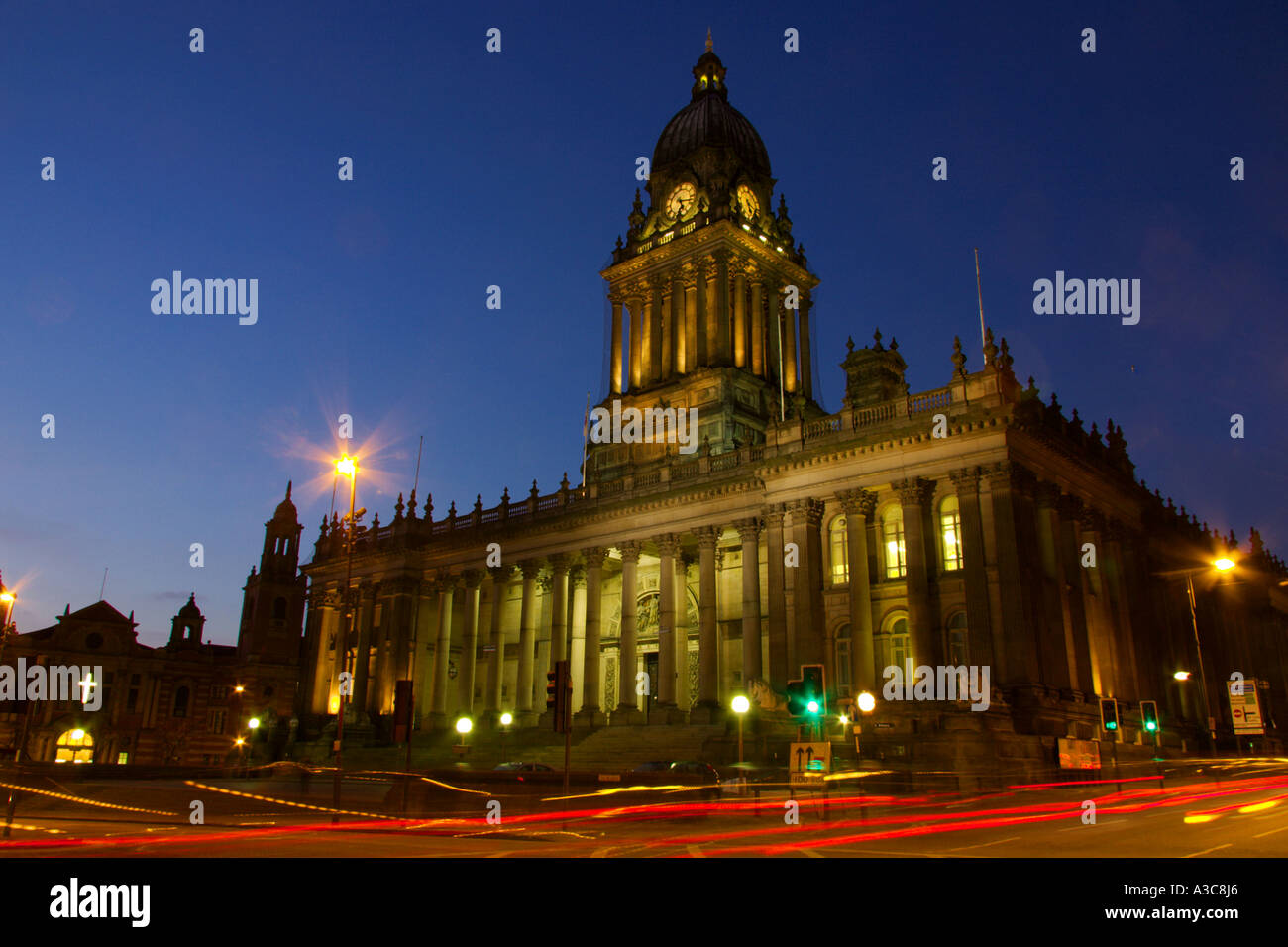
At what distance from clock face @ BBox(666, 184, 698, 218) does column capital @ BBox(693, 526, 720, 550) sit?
2979 cm

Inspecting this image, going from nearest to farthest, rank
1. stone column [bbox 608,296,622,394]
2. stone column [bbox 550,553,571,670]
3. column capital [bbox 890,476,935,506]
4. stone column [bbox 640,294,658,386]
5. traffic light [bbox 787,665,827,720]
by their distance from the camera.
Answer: traffic light [bbox 787,665,827,720] → column capital [bbox 890,476,935,506] → stone column [bbox 550,553,571,670] → stone column [bbox 640,294,658,386] → stone column [bbox 608,296,622,394]

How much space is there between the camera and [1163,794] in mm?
28734

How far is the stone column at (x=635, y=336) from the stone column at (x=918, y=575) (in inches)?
1216

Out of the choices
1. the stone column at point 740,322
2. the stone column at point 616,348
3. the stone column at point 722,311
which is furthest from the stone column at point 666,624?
the stone column at point 616,348

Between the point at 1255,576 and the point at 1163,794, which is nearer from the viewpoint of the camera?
the point at 1163,794

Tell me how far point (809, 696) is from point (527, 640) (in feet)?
125

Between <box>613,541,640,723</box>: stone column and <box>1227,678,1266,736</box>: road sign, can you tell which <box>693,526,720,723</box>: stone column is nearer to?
<box>613,541,640,723</box>: stone column

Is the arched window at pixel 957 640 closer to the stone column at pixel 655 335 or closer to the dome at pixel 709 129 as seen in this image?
the stone column at pixel 655 335

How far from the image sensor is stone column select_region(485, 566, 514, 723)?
58.2 metres

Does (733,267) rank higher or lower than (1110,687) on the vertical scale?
higher

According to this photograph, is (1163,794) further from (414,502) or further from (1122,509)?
(414,502)

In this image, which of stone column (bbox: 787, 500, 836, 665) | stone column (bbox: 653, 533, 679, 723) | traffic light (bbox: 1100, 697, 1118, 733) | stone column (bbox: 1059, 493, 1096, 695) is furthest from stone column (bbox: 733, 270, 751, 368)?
traffic light (bbox: 1100, 697, 1118, 733)
